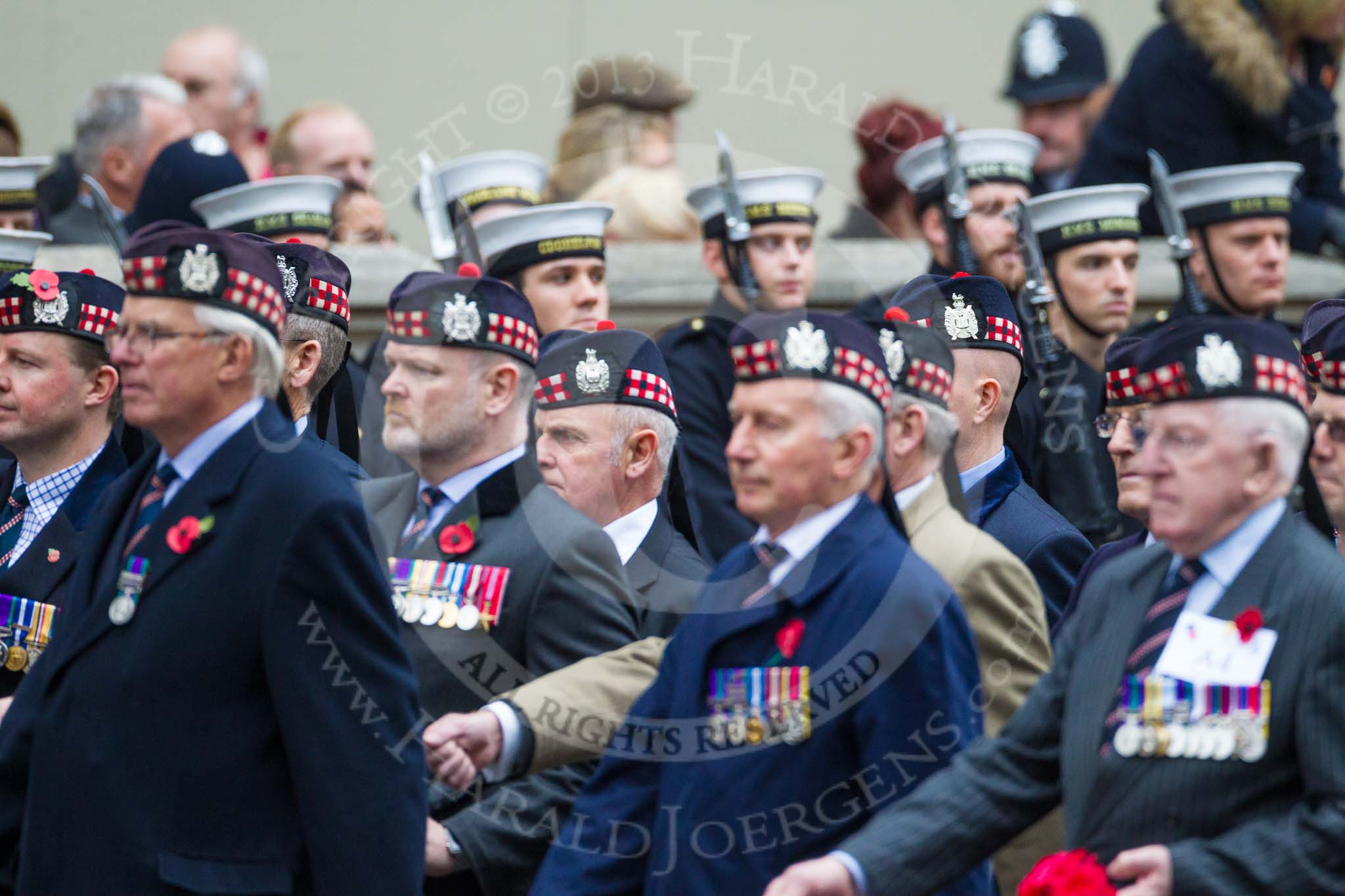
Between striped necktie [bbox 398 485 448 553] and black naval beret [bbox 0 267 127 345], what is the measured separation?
1.08 m

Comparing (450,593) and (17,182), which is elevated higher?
(17,182)

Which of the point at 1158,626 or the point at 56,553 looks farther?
the point at 56,553

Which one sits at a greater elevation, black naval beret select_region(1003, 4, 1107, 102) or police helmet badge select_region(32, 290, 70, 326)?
black naval beret select_region(1003, 4, 1107, 102)

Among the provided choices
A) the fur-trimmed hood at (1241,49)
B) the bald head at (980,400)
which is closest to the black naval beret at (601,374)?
the bald head at (980,400)

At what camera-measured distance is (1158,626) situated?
3.58m

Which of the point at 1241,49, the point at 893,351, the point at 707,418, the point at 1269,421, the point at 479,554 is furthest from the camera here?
the point at 1241,49

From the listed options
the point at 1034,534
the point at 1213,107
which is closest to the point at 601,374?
the point at 1034,534

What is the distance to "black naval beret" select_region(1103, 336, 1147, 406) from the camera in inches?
198

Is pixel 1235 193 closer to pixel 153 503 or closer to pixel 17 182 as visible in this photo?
pixel 17 182

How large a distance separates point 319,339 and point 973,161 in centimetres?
290

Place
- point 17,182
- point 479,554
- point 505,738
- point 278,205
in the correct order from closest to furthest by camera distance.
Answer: point 505,738
point 479,554
point 278,205
point 17,182

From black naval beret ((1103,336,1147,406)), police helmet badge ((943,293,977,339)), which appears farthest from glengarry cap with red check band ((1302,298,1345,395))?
police helmet badge ((943,293,977,339))

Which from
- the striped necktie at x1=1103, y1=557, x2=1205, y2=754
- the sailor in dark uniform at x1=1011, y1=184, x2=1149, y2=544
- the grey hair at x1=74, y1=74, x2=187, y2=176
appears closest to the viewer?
the striped necktie at x1=1103, y1=557, x2=1205, y2=754

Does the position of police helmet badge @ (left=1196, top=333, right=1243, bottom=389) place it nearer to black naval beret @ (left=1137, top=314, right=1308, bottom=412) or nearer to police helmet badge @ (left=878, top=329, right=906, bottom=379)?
black naval beret @ (left=1137, top=314, right=1308, bottom=412)
